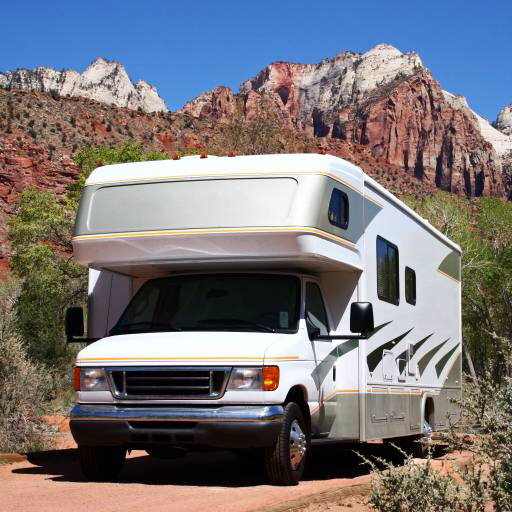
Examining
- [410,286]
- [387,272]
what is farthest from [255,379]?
[410,286]

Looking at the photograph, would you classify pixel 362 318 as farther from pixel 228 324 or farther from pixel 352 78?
pixel 352 78

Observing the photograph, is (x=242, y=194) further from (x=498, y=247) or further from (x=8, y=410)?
(x=498, y=247)

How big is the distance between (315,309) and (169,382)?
6.47ft

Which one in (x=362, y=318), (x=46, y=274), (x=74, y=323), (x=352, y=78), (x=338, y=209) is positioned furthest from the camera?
(x=352, y=78)

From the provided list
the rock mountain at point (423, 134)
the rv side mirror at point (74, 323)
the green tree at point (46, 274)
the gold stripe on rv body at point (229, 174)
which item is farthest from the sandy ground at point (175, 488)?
the rock mountain at point (423, 134)

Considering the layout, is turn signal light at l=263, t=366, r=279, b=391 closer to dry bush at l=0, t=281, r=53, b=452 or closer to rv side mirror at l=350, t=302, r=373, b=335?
rv side mirror at l=350, t=302, r=373, b=335

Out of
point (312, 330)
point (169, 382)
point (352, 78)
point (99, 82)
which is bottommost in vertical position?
point (169, 382)

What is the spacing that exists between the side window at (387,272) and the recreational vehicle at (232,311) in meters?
0.04

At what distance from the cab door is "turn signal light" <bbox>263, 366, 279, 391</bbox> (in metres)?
0.97

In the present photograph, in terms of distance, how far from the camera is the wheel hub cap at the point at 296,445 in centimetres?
955

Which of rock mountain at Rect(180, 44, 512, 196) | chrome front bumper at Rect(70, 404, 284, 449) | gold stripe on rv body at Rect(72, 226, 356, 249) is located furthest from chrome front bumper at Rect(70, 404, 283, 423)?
rock mountain at Rect(180, 44, 512, 196)

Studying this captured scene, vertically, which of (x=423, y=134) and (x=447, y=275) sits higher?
(x=423, y=134)

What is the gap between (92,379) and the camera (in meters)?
9.67

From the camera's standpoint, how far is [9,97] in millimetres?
73000
